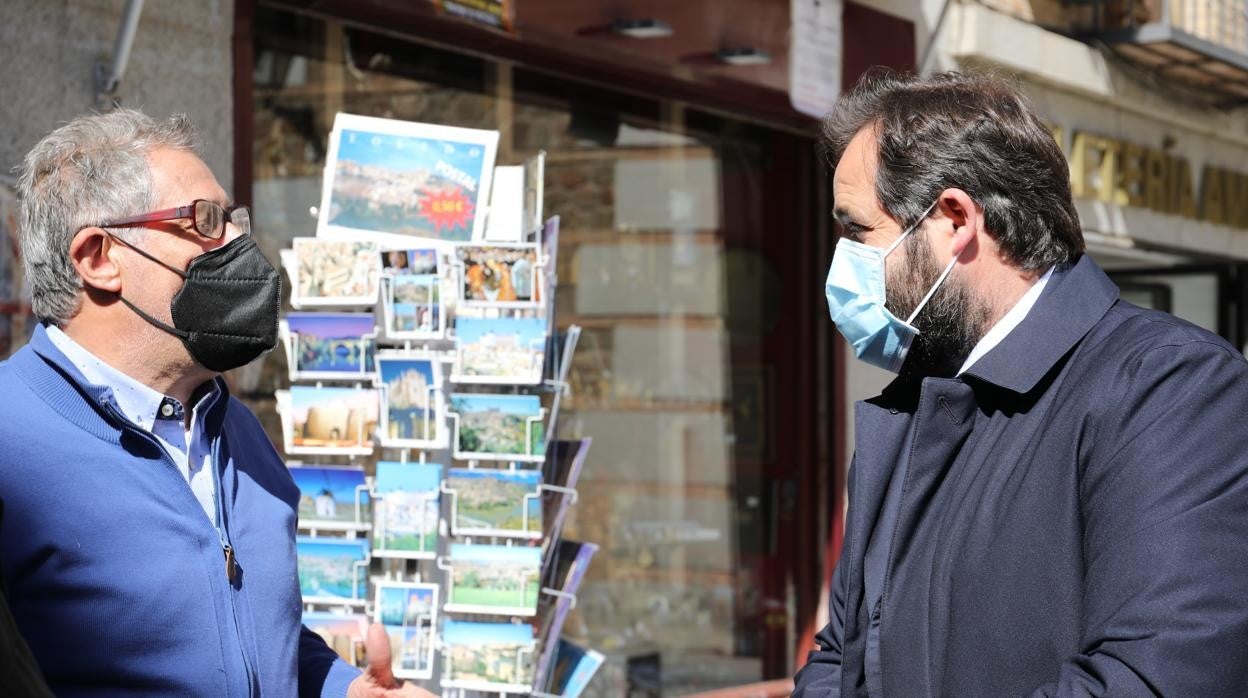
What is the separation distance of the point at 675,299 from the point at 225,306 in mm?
4876

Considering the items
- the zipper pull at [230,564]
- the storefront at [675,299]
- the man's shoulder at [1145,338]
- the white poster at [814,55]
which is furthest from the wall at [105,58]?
the white poster at [814,55]

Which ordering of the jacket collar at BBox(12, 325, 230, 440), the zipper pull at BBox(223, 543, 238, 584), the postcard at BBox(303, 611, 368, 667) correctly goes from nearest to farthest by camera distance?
the jacket collar at BBox(12, 325, 230, 440) < the zipper pull at BBox(223, 543, 238, 584) < the postcard at BBox(303, 611, 368, 667)

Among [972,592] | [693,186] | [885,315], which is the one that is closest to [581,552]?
[885,315]

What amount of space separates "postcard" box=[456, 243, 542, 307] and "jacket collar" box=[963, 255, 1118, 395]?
1.79 m

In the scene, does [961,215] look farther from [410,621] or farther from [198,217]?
[410,621]

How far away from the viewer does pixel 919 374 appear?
2568 mm

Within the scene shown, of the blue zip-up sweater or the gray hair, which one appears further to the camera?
the gray hair

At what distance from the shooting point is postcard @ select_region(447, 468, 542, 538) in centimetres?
395

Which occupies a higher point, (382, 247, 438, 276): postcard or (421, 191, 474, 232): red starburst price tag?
(421, 191, 474, 232): red starburst price tag

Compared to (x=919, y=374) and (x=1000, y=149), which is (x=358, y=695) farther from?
(x=1000, y=149)

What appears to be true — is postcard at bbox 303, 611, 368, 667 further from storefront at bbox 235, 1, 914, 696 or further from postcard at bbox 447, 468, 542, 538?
storefront at bbox 235, 1, 914, 696

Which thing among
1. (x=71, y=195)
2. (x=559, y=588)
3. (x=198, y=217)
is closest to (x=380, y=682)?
(x=198, y=217)

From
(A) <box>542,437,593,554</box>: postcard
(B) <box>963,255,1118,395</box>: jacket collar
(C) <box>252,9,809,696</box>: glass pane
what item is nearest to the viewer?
(B) <box>963,255,1118,395</box>: jacket collar

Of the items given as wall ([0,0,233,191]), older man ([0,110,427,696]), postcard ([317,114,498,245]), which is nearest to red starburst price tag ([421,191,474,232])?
postcard ([317,114,498,245])
